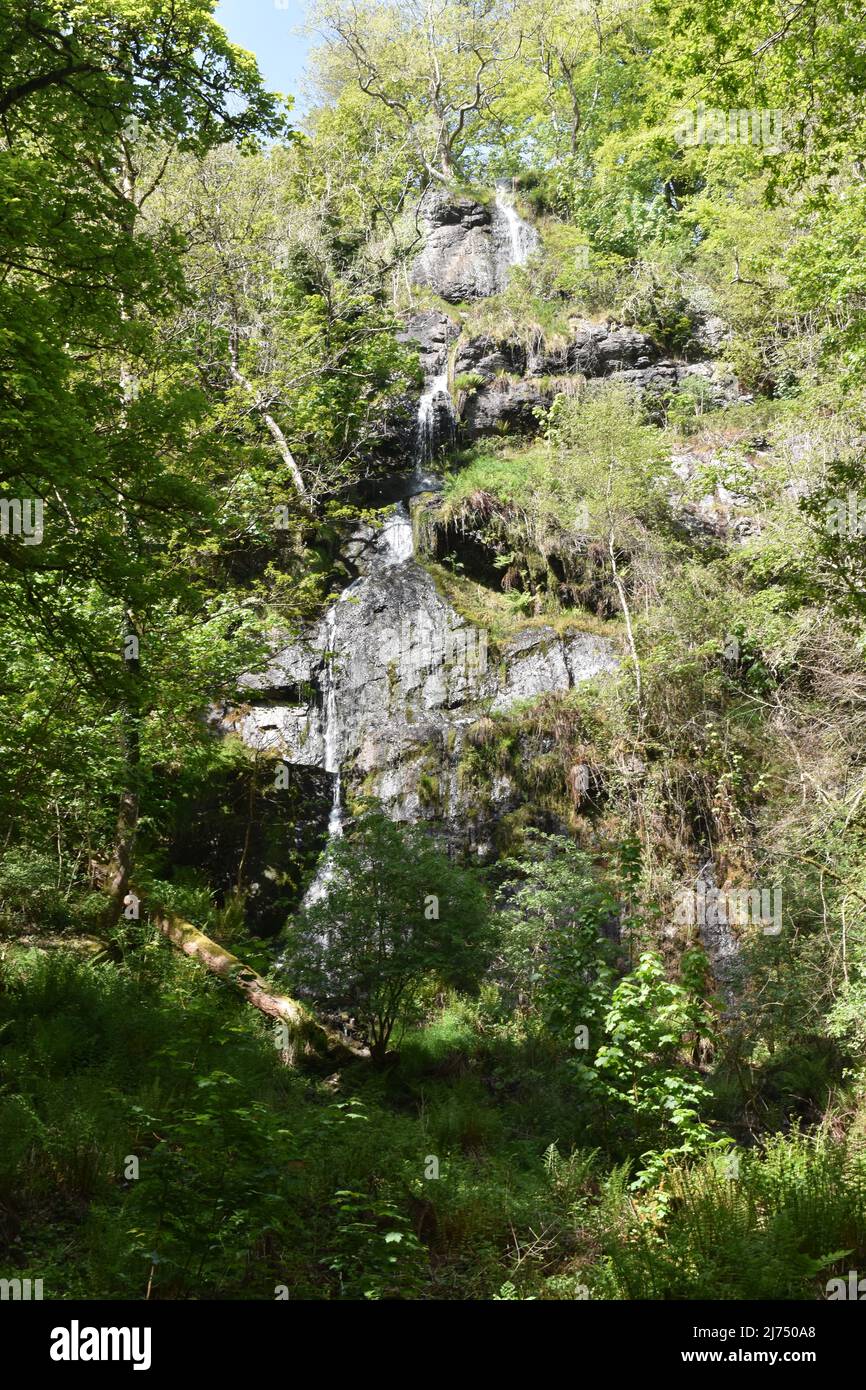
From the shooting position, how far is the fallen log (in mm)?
10273

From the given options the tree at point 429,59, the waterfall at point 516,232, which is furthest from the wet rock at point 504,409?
the tree at point 429,59

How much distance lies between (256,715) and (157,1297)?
12102mm

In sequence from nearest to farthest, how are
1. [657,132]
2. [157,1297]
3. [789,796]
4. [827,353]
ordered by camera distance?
[157,1297], [657,132], [827,353], [789,796]

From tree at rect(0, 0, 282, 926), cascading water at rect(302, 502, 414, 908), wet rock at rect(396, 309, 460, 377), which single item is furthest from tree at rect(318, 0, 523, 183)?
tree at rect(0, 0, 282, 926)

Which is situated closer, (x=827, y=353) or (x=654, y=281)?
(x=827, y=353)

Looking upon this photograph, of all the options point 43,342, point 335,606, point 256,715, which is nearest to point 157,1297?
point 43,342

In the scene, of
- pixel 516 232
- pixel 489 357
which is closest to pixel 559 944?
pixel 489 357

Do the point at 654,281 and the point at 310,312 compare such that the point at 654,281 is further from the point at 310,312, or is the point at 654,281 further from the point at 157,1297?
the point at 157,1297

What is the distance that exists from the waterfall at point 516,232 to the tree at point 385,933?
2078 centimetres

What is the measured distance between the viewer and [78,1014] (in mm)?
8914

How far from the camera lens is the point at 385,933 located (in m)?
9.89

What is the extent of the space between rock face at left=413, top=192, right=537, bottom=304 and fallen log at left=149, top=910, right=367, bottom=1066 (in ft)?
66.1

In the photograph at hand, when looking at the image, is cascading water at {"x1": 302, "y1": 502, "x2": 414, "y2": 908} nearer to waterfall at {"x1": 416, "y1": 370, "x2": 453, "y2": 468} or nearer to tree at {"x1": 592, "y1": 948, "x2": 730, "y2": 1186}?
waterfall at {"x1": 416, "y1": 370, "x2": 453, "y2": 468}

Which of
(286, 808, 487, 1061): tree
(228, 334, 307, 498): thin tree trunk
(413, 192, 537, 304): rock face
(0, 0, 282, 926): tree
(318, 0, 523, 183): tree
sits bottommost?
(286, 808, 487, 1061): tree
